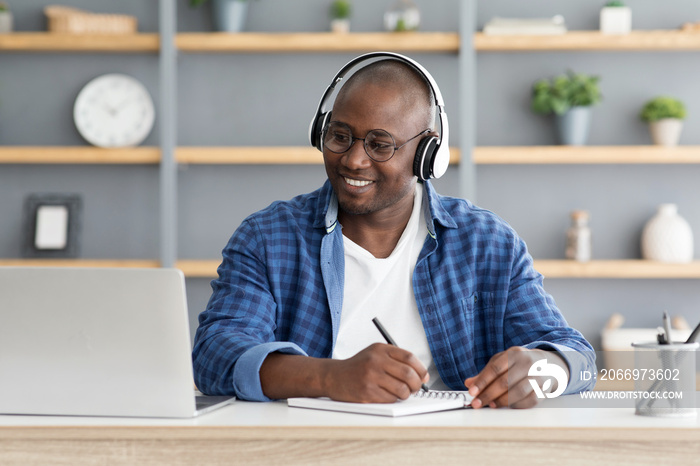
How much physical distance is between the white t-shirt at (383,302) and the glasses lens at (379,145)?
172 mm

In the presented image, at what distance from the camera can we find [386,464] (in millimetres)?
853

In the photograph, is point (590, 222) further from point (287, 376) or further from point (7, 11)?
point (7, 11)

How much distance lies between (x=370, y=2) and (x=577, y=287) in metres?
1.50

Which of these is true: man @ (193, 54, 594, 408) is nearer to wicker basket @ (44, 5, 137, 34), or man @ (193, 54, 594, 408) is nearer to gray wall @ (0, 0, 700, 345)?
gray wall @ (0, 0, 700, 345)

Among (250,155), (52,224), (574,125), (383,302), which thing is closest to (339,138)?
(383,302)

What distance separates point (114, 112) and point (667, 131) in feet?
7.49

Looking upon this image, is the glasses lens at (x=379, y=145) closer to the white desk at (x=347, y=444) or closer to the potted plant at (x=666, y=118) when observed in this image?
the white desk at (x=347, y=444)

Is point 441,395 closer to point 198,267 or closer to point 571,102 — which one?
point 198,267

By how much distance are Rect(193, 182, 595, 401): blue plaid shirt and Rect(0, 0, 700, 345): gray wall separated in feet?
5.36

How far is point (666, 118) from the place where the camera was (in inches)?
119

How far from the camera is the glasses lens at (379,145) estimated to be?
59.6 inches

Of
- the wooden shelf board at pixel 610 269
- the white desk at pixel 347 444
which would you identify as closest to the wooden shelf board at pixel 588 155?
the wooden shelf board at pixel 610 269

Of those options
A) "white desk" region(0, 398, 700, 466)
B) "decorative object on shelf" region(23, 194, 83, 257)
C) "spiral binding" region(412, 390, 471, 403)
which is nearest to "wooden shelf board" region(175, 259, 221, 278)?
"decorative object on shelf" region(23, 194, 83, 257)

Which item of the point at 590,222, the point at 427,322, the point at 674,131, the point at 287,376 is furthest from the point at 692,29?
the point at 287,376
